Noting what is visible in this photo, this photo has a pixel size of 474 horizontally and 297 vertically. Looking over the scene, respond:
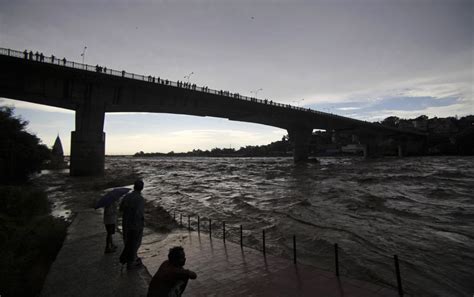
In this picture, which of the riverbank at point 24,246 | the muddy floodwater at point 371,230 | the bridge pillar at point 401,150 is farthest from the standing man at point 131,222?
the bridge pillar at point 401,150

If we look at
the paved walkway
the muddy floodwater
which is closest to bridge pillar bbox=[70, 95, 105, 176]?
the muddy floodwater

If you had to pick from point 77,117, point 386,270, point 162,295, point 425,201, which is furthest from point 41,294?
point 77,117

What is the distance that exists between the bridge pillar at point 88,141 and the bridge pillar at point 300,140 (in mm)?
57890

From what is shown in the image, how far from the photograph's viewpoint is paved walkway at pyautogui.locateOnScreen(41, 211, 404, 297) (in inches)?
212

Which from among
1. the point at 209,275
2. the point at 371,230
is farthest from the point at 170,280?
the point at 371,230

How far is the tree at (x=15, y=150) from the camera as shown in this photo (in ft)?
80.7

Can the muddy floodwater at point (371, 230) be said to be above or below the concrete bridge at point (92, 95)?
below

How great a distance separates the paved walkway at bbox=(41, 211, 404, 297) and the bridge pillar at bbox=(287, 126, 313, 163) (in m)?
75.8

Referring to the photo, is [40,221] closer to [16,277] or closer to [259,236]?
[16,277]

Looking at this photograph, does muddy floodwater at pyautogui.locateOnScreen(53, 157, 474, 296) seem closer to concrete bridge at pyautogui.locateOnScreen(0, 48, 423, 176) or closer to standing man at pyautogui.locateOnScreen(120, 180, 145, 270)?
standing man at pyautogui.locateOnScreen(120, 180, 145, 270)

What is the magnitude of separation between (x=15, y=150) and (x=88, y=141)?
10.4 meters

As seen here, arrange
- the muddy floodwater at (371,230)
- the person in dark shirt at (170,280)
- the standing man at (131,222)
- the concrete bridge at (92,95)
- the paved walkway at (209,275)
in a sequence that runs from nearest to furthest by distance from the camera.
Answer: the person in dark shirt at (170,280) → the paved walkway at (209,275) → the standing man at (131,222) → the muddy floodwater at (371,230) → the concrete bridge at (92,95)

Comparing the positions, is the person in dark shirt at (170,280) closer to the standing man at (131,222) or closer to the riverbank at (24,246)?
the standing man at (131,222)

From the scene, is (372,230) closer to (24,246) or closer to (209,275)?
(209,275)
